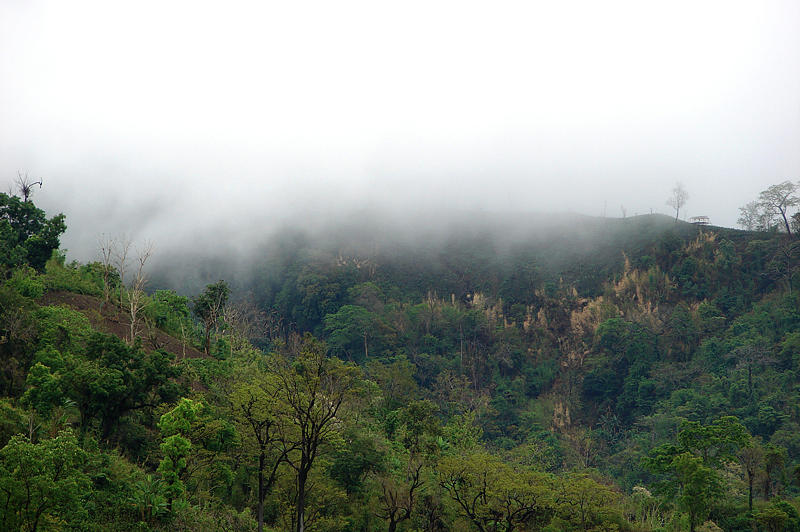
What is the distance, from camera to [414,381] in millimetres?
64938

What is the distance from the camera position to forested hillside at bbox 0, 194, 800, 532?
24.7 meters

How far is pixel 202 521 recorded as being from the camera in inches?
923

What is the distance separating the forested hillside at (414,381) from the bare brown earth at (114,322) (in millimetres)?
184

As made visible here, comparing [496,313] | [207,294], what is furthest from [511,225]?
[207,294]

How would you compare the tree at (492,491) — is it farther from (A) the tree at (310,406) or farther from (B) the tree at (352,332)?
(B) the tree at (352,332)

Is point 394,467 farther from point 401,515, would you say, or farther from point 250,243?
point 250,243

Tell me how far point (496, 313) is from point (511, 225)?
3344 centimetres

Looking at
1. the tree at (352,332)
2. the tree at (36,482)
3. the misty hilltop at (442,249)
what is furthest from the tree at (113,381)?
the misty hilltop at (442,249)

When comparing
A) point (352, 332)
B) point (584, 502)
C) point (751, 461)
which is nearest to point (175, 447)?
point (584, 502)

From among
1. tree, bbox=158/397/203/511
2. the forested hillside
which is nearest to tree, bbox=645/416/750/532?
the forested hillside

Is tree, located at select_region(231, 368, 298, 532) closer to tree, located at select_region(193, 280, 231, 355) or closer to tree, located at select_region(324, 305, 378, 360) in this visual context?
tree, located at select_region(193, 280, 231, 355)

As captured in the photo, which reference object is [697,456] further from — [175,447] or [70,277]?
[70,277]

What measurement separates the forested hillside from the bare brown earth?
0.18m

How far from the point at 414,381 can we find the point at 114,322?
34342 mm
